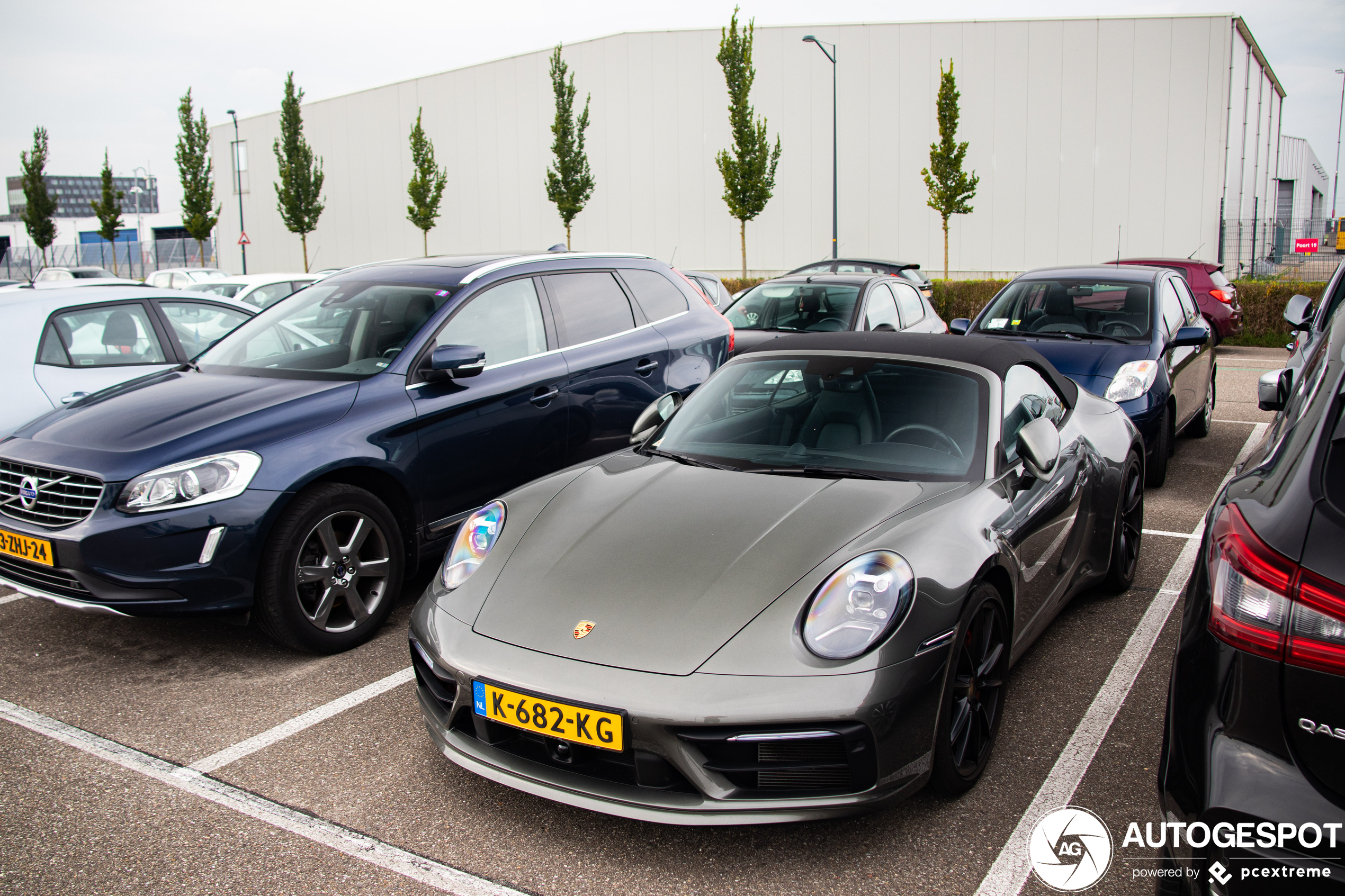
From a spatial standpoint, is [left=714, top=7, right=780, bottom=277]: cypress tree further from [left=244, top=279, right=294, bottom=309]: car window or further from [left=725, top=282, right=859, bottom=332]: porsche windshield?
[left=725, top=282, right=859, bottom=332]: porsche windshield

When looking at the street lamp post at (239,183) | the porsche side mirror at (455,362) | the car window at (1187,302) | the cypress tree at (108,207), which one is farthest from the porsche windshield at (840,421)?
the street lamp post at (239,183)

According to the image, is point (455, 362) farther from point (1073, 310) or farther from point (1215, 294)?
point (1215, 294)

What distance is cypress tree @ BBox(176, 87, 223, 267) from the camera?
135 ft

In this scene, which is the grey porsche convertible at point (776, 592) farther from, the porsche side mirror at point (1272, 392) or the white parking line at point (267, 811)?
the porsche side mirror at point (1272, 392)

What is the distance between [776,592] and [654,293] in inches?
148

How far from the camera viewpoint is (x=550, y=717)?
2.46 m

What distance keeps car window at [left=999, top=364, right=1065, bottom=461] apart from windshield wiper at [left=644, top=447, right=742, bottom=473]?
98 centimetres

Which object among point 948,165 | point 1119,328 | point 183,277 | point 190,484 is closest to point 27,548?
point 190,484

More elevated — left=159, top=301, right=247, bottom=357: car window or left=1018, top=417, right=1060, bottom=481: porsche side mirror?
left=159, top=301, right=247, bottom=357: car window

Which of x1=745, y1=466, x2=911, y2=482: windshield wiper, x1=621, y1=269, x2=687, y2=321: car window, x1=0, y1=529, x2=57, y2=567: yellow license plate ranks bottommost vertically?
x1=0, y1=529, x2=57, y2=567: yellow license plate

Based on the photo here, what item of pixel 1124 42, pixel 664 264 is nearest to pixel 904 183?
pixel 1124 42

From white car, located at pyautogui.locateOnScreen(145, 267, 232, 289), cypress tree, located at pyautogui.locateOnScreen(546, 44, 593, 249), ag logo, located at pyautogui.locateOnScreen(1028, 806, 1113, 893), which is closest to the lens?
ag logo, located at pyautogui.locateOnScreen(1028, 806, 1113, 893)

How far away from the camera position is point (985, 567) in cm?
285

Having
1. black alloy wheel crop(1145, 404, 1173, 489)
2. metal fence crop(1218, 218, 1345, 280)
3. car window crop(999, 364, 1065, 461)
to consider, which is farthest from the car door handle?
metal fence crop(1218, 218, 1345, 280)
